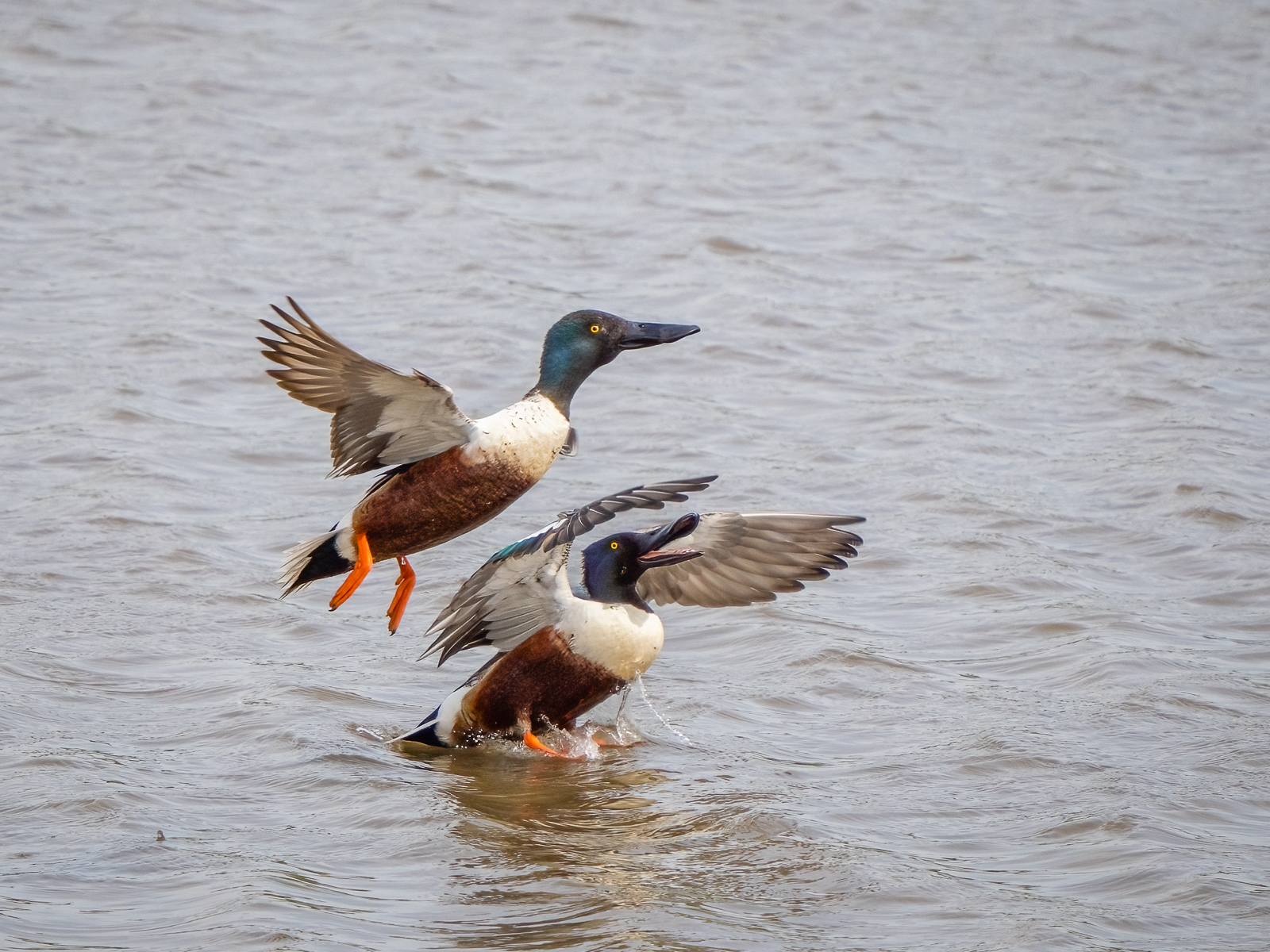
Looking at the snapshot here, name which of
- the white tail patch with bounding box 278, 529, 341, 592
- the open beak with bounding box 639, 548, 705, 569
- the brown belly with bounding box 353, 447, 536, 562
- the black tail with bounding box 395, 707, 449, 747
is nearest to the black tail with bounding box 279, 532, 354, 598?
the white tail patch with bounding box 278, 529, 341, 592

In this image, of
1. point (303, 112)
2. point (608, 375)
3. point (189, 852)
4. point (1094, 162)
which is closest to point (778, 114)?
point (1094, 162)

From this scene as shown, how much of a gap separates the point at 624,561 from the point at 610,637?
10.4 inches

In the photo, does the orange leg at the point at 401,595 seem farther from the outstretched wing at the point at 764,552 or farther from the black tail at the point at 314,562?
the outstretched wing at the point at 764,552

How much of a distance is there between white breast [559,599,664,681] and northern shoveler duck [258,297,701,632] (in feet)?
1.42

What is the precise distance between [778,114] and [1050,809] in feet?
31.9

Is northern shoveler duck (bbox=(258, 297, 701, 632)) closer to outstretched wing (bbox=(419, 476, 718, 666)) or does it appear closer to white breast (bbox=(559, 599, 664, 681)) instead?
outstretched wing (bbox=(419, 476, 718, 666))

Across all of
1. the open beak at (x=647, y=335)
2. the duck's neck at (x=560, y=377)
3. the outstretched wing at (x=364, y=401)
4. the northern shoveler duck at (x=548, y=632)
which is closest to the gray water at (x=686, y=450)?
the northern shoveler duck at (x=548, y=632)

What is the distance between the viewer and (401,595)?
5.67 meters

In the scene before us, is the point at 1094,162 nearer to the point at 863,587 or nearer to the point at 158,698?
the point at 863,587

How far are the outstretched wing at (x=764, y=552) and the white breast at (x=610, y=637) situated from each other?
1.48 ft

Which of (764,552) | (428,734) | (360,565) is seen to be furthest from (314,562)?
(764,552)

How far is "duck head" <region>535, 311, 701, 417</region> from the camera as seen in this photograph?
5441 mm

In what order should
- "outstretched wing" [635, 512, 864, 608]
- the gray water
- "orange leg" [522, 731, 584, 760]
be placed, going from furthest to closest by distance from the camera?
"outstretched wing" [635, 512, 864, 608] → "orange leg" [522, 731, 584, 760] → the gray water

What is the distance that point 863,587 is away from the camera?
22.8 feet
